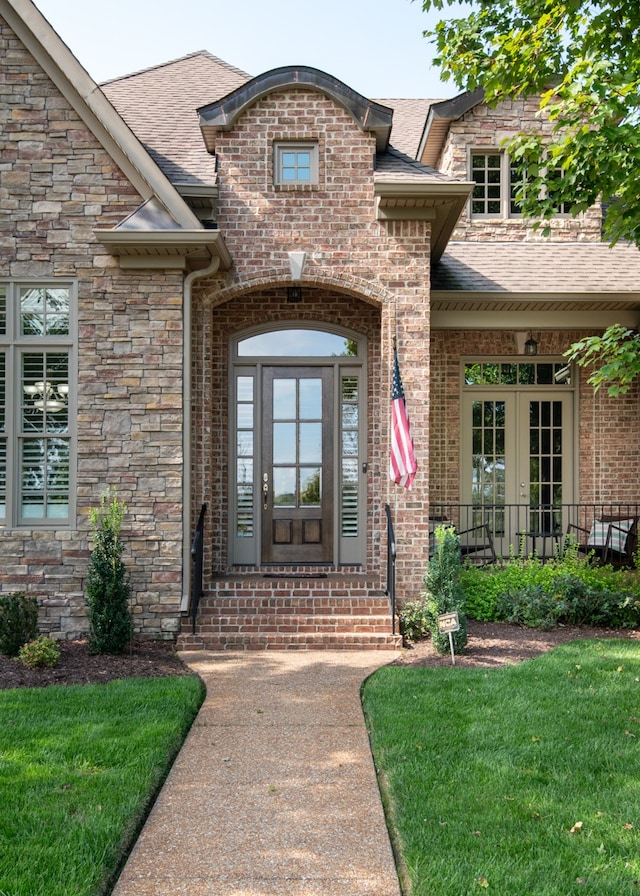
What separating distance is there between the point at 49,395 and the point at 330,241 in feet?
11.4

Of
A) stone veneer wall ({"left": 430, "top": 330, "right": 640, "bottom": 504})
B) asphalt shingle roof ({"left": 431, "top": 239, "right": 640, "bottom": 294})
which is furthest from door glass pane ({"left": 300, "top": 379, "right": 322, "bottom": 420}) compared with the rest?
asphalt shingle roof ({"left": 431, "top": 239, "right": 640, "bottom": 294})

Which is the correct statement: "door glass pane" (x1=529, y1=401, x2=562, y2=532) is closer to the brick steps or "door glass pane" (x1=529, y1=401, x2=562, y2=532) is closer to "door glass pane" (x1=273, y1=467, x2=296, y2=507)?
"door glass pane" (x1=273, y1=467, x2=296, y2=507)

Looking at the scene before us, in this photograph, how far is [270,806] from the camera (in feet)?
13.6

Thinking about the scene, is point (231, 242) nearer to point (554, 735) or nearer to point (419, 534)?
point (419, 534)

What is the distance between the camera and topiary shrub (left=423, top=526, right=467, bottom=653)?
7.45m

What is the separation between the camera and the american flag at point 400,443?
26.2 feet

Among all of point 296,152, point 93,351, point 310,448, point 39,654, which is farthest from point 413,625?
point 296,152

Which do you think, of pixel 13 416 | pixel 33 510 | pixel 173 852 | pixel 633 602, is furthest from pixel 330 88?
pixel 173 852

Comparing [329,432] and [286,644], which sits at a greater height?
[329,432]

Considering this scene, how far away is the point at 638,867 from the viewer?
3420 mm

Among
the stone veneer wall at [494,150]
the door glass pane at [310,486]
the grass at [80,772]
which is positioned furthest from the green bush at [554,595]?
the stone veneer wall at [494,150]

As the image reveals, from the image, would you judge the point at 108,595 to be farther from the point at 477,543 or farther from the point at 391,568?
the point at 477,543

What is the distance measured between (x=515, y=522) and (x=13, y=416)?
Result: 6.79 meters

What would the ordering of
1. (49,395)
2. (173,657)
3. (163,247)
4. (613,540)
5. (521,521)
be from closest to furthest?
(173,657) → (163,247) → (49,395) → (613,540) → (521,521)
